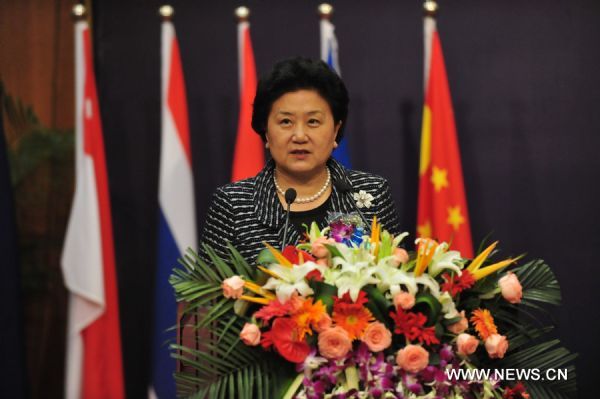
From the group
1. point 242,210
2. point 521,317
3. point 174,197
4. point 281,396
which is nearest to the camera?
point 281,396

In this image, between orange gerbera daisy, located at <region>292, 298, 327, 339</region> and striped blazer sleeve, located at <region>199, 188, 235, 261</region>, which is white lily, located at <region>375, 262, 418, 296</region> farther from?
striped blazer sleeve, located at <region>199, 188, 235, 261</region>

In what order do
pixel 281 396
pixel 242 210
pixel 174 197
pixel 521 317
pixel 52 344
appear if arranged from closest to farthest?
pixel 281 396 < pixel 521 317 < pixel 242 210 < pixel 174 197 < pixel 52 344

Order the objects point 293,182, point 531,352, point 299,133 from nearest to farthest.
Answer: point 531,352 < point 299,133 < point 293,182

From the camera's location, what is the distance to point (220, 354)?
5.16ft

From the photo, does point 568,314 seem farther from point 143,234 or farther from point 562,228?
point 143,234

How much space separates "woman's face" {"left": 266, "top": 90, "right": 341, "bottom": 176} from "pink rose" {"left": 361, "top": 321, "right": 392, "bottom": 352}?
0.92 m

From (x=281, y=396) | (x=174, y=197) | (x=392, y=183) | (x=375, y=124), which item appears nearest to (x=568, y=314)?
(x=392, y=183)

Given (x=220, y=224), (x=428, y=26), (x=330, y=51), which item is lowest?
(x=220, y=224)

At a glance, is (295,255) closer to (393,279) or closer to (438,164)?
(393,279)

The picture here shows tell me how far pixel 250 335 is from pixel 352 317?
19 centimetres

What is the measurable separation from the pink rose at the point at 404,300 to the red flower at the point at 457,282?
4.3 inches

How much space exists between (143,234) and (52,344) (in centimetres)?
71

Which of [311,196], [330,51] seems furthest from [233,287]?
[330,51]

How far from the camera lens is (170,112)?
3.71m
